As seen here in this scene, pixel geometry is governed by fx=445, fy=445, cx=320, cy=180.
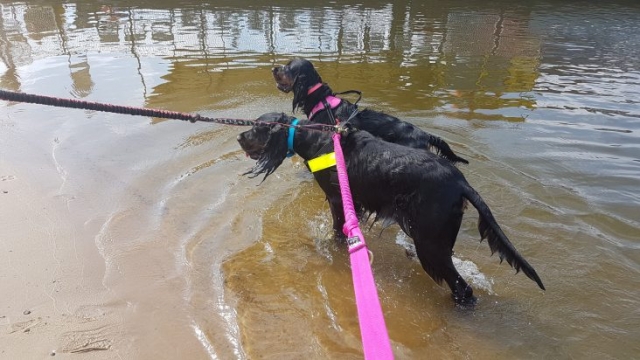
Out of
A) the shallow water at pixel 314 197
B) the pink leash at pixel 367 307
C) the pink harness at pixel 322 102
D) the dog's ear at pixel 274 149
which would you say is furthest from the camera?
the pink harness at pixel 322 102

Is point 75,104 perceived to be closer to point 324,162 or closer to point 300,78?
point 324,162

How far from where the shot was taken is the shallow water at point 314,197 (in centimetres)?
331

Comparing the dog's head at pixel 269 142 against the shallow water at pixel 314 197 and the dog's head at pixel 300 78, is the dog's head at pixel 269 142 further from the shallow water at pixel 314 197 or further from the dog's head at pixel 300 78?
the dog's head at pixel 300 78

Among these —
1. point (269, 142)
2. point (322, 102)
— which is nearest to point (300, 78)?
point (322, 102)

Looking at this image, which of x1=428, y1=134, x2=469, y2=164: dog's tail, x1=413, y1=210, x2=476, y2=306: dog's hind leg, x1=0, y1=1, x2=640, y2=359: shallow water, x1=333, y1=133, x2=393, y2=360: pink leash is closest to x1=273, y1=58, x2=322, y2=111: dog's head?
x1=0, y1=1, x2=640, y2=359: shallow water

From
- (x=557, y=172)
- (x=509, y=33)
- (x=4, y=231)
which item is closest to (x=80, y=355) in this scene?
(x=4, y=231)

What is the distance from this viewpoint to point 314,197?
5.27 metres

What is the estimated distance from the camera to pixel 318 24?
48.5 feet

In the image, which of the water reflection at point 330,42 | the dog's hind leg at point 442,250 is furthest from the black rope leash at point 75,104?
the water reflection at point 330,42

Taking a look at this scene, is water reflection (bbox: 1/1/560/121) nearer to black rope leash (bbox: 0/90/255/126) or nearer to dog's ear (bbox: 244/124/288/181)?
A: dog's ear (bbox: 244/124/288/181)

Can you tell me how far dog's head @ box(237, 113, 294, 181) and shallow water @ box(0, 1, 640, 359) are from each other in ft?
2.54

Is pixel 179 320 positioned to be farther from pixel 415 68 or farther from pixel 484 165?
pixel 415 68

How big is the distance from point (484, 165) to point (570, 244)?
177cm

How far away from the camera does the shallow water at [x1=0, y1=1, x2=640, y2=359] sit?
3.31 m
